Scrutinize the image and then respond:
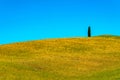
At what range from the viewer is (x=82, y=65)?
46.4 m

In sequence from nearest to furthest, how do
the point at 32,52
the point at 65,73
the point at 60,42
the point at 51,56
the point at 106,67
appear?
the point at 65,73, the point at 106,67, the point at 51,56, the point at 32,52, the point at 60,42

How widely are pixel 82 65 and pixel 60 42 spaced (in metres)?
23.0

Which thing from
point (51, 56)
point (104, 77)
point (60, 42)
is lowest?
point (104, 77)

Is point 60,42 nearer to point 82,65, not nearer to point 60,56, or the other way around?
point 60,56

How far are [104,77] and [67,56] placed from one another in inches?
663

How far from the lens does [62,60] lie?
48.8 metres

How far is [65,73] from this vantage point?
135 ft

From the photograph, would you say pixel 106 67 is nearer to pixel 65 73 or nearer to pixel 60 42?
pixel 65 73

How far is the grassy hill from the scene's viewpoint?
127ft

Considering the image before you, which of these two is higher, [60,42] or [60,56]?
[60,42]

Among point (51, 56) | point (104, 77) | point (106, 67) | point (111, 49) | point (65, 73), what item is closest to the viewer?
point (104, 77)

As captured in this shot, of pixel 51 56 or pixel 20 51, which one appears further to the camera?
pixel 20 51

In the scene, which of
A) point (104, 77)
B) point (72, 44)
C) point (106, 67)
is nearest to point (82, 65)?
point (106, 67)

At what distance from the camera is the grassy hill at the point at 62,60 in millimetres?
38688
